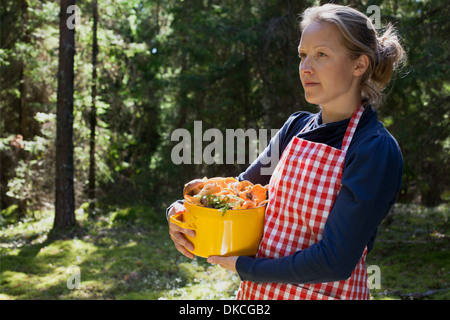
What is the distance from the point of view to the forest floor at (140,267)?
550cm

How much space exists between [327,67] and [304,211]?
48 cm

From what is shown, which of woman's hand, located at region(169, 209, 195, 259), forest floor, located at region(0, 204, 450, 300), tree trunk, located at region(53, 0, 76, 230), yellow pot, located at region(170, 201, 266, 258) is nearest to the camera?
yellow pot, located at region(170, 201, 266, 258)

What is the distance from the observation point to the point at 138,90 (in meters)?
12.7

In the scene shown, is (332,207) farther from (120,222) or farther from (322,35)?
(120,222)

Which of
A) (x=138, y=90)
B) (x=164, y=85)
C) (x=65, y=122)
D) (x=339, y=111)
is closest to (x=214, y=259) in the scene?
(x=339, y=111)

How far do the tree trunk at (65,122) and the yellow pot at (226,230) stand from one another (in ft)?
23.9

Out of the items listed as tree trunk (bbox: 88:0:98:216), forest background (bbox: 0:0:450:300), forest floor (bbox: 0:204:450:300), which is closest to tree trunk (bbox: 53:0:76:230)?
forest background (bbox: 0:0:450:300)

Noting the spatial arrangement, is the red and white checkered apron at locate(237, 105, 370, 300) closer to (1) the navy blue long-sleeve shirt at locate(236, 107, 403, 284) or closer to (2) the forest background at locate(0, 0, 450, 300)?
(1) the navy blue long-sleeve shirt at locate(236, 107, 403, 284)

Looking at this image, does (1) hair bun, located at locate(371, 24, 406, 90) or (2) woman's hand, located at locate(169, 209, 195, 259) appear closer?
(1) hair bun, located at locate(371, 24, 406, 90)

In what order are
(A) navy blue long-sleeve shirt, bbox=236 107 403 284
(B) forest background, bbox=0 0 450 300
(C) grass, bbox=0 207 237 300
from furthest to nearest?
(B) forest background, bbox=0 0 450 300, (C) grass, bbox=0 207 237 300, (A) navy blue long-sleeve shirt, bbox=236 107 403 284

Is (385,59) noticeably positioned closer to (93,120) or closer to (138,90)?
(93,120)

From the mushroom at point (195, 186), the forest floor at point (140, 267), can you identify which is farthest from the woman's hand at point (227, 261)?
the forest floor at point (140, 267)

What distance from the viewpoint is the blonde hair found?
4.87 feet

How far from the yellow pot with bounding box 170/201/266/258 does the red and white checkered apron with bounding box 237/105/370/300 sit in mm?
37
